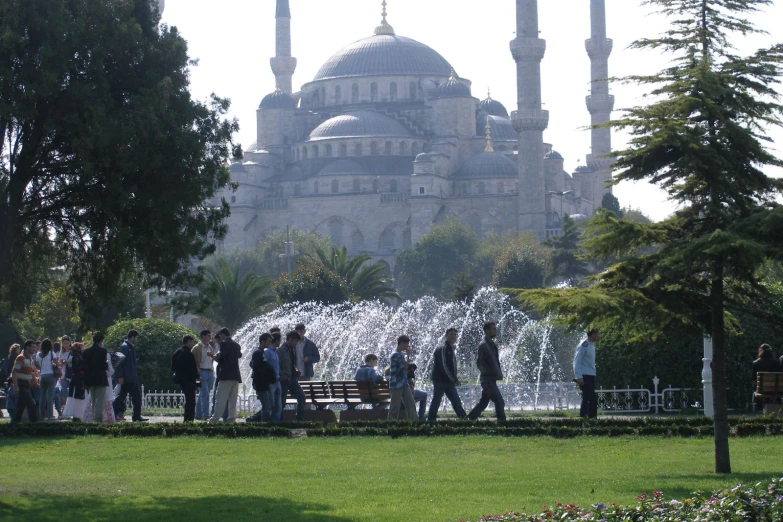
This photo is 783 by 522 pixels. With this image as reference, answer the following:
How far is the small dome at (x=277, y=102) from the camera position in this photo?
79438 millimetres

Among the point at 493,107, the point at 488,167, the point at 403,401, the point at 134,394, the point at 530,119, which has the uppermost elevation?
the point at 493,107

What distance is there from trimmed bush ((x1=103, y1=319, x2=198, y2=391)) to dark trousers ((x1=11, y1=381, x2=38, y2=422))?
5032mm

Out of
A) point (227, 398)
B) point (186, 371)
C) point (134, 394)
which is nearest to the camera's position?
point (227, 398)

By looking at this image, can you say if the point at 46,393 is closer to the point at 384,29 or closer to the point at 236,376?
the point at 236,376

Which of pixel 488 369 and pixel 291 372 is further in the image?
pixel 291 372

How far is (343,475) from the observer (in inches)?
352

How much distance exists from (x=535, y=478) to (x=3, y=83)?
4.40 meters

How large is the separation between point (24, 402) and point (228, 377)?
2.29 metres

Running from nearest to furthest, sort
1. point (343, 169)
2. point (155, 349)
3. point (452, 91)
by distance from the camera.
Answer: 1. point (155, 349)
2. point (343, 169)
3. point (452, 91)

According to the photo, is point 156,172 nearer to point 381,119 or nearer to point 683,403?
point 683,403

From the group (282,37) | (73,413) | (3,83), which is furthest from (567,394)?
(282,37)

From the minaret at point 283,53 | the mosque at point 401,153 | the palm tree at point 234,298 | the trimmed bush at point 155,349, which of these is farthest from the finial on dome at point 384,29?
the trimmed bush at point 155,349

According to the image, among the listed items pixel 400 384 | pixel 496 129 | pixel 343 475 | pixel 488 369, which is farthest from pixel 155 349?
pixel 496 129

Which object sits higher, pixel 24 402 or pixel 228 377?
pixel 228 377
